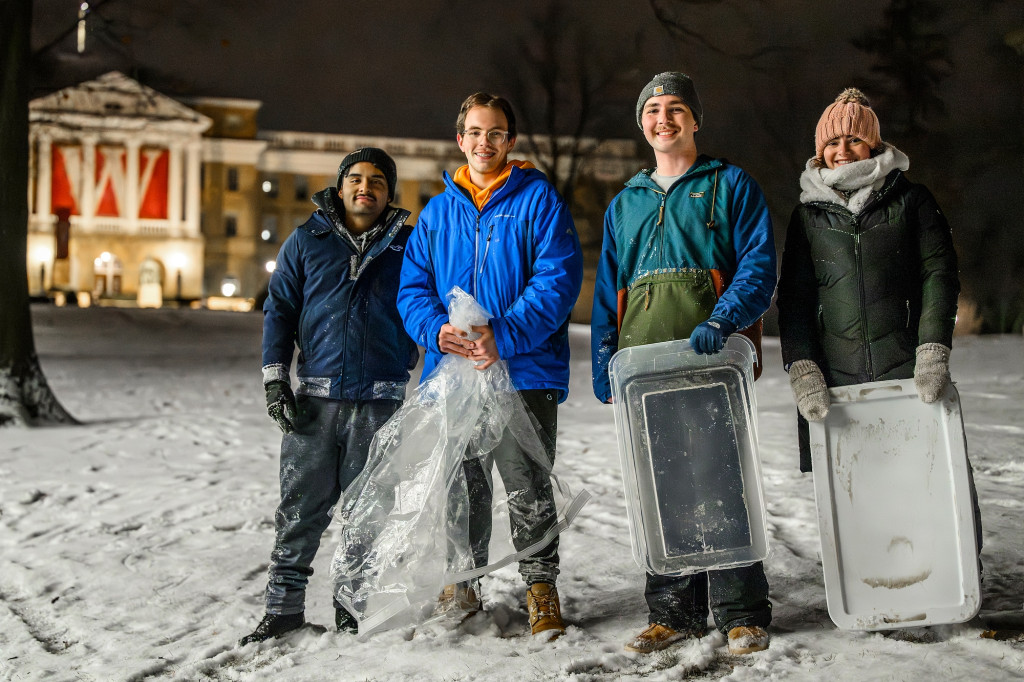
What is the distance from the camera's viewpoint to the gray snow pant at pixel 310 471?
354 centimetres

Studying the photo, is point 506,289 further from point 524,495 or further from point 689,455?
point 689,455

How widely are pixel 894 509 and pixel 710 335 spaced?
0.89 metres

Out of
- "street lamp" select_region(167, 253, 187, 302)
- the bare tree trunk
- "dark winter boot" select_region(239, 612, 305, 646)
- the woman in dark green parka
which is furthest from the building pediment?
the woman in dark green parka

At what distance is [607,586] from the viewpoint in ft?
13.2

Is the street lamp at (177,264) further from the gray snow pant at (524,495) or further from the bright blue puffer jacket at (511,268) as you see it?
the gray snow pant at (524,495)

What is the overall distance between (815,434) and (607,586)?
4.21ft

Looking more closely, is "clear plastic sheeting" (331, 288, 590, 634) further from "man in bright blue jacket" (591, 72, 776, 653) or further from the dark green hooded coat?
the dark green hooded coat

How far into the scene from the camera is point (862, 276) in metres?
3.20

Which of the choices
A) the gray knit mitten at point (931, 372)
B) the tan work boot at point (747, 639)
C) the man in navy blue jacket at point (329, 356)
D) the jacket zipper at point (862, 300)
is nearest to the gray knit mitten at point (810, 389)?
the jacket zipper at point (862, 300)

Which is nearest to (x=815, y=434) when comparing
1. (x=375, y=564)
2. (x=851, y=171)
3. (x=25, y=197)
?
(x=851, y=171)

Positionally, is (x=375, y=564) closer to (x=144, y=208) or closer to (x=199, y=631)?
(x=199, y=631)

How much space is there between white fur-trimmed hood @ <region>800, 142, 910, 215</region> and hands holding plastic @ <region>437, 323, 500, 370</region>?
1.24 metres

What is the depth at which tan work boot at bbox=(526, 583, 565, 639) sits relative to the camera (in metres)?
3.34

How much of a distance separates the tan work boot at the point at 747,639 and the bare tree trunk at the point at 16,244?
308 inches
